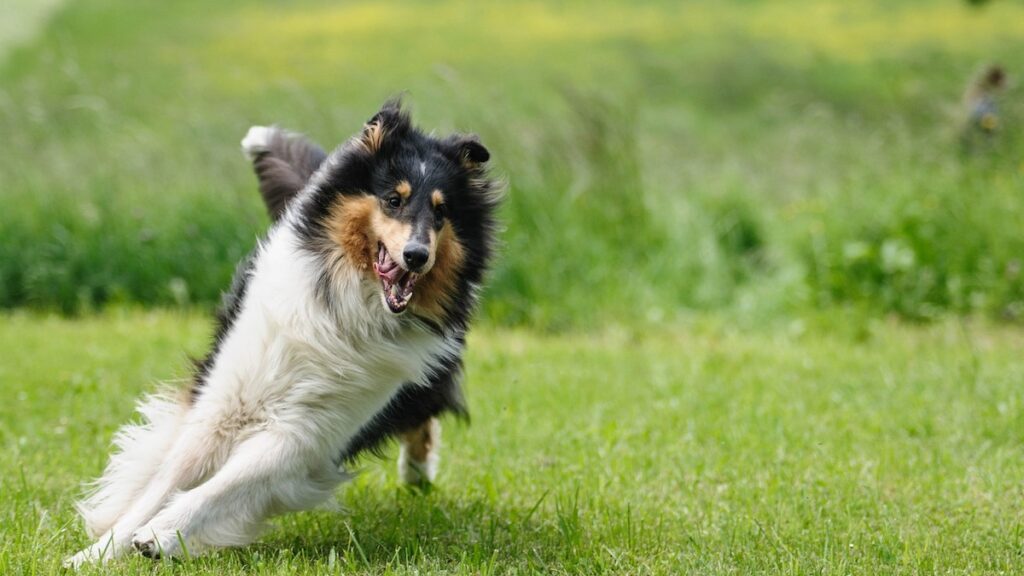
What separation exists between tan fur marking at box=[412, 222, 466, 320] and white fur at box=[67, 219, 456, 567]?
102mm

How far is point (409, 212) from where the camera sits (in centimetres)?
424

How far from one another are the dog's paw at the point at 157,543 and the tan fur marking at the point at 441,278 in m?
1.18

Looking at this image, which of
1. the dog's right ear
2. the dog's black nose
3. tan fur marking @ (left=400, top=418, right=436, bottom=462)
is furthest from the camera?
tan fur marking @ (left=400, top=418, right=436, bottom=462)

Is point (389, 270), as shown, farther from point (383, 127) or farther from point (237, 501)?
point (237, 501)

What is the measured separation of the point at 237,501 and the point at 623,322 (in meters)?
5.78

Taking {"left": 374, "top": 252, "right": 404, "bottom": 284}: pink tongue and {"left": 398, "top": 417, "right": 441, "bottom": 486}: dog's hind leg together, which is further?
{"left": 398, "top": 417, "right": 441, "bottom": 486}: dog's hind leg

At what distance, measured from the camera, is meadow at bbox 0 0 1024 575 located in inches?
187

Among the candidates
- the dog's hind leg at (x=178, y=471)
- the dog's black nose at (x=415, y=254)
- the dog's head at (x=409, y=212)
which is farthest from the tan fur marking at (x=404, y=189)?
the dog's hind leg at (x=178, y=471)

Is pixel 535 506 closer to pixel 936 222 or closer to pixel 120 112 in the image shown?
pixel 936 222

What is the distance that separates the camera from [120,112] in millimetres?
12133

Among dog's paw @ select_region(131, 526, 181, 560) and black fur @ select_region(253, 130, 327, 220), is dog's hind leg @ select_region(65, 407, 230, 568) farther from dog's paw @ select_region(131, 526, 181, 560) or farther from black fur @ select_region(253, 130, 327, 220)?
black fur @ select_region(253, 130, 327, 220)

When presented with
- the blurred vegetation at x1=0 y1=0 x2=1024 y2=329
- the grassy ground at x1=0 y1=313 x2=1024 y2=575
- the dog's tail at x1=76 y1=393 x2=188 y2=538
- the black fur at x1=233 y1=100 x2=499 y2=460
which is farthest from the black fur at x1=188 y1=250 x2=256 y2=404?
the blurred vegetation at x1=0 y1=0 x2=1024 y2=329

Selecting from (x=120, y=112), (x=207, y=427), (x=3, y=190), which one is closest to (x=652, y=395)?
(x=207, y=427)

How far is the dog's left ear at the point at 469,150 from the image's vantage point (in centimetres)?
464
